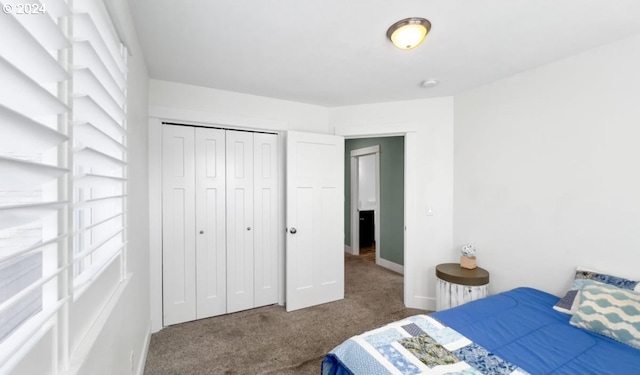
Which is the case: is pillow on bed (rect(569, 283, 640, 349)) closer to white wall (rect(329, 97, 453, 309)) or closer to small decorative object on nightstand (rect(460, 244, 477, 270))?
small decorative object on nightstand (rect(460, 244, 477, 270))

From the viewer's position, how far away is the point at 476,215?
2.83m

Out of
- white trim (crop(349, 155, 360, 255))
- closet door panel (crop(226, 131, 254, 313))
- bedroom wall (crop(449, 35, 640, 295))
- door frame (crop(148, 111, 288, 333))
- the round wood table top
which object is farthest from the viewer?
white trim (crop(349, 155, 360, 255))

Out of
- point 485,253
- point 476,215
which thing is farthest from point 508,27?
point 485,253

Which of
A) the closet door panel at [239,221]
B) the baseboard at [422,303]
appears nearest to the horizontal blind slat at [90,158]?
the closet door panel at [239,221]

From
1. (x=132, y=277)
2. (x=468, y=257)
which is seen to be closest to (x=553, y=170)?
(x=468, y=257)

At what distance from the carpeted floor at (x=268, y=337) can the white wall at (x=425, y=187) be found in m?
0.43

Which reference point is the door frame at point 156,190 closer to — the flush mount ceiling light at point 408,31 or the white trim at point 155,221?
the white trim at point 155,221

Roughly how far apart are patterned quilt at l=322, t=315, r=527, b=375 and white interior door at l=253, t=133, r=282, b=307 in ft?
5.84

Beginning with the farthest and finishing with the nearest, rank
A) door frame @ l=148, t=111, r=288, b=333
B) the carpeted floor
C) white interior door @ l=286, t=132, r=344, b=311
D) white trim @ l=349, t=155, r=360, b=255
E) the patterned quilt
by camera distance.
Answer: white trim @ l=349, t=155, r=360, b=255 → white interior door @ l=286, t=132, r=344, b=311 → door frame @ l=148, t=111, r=288, b=333 → the carpeted floor → the patterned quilt

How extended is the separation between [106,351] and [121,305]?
0.31 metres

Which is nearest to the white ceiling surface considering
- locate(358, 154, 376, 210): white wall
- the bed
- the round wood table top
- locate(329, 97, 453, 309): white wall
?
locate(329, 97, 453, 309): white wall

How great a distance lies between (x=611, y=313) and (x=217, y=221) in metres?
3.10

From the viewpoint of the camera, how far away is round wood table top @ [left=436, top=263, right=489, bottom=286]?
8.04 feet

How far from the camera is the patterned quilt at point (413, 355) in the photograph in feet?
4.19
